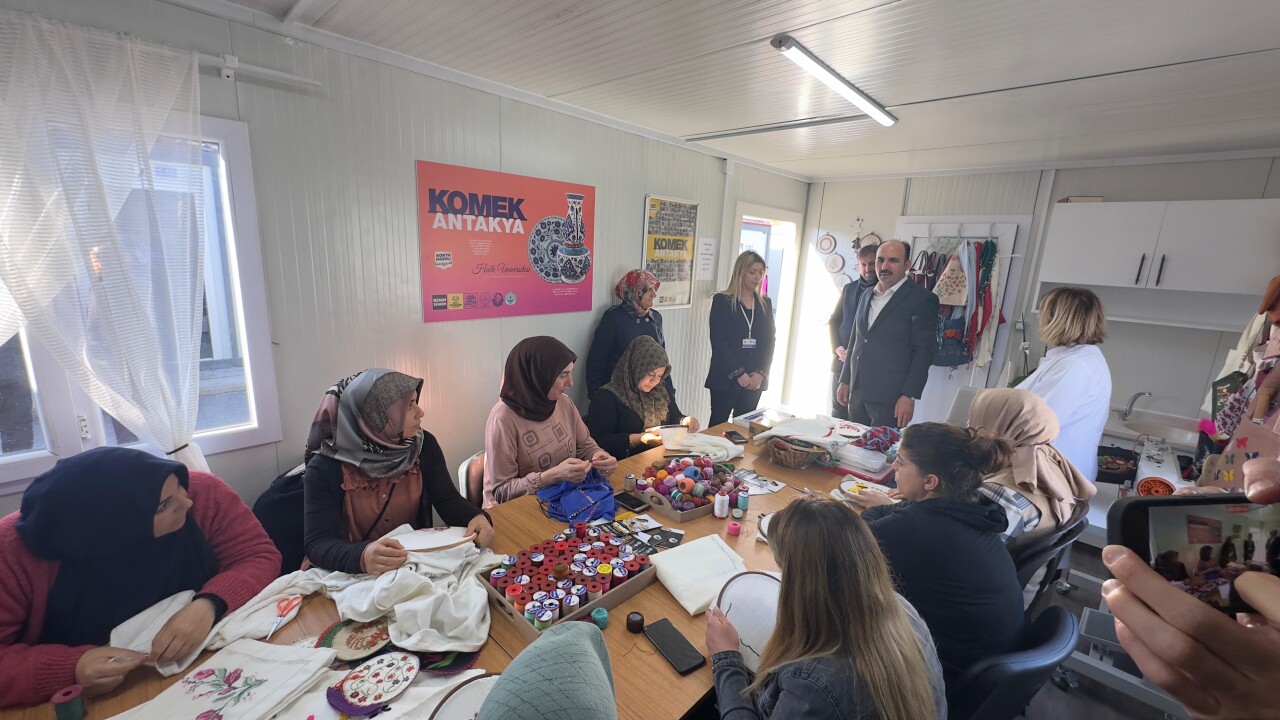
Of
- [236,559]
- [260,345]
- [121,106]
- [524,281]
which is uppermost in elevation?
[121,106]

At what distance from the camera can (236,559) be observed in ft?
4.44

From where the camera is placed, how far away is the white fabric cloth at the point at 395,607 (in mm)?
1105

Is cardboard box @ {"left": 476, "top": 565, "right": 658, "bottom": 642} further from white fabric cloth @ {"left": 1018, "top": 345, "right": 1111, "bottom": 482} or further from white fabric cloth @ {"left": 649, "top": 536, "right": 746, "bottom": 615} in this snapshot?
white fabric cloth @ {"left": 1018, "top": 345, "right": 1111, "bottom": 482}

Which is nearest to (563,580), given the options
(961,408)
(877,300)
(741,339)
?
(741,339)

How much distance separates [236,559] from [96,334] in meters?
1.00

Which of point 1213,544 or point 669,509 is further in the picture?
point 669,509

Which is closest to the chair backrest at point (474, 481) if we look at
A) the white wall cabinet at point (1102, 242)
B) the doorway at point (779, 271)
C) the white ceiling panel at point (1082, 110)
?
the white ceiling panel at point (1082, 110)

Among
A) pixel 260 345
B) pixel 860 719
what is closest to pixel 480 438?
pixel 260 345

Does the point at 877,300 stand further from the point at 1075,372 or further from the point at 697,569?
the point at 697,569

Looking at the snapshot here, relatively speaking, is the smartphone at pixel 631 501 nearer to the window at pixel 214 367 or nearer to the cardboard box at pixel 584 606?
the cardboard box at pixel 584 606

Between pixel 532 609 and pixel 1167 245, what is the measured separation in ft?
14.1

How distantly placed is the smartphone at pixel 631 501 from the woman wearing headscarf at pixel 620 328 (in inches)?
53.3

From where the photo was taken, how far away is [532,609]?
1.18 meters

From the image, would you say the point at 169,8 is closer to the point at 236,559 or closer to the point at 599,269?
the point at 236,559
